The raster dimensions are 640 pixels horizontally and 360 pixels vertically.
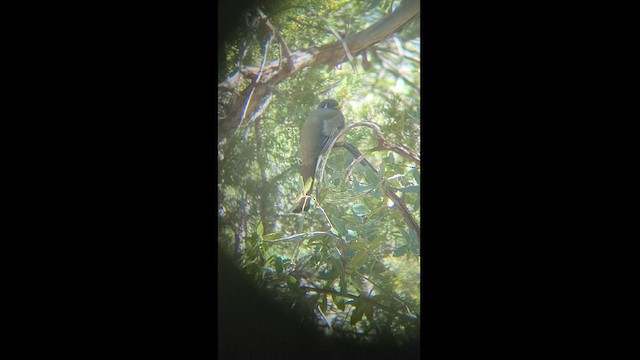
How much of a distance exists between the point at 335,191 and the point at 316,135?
0.39 feet

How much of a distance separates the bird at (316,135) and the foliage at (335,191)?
17mm

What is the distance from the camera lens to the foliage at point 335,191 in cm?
104

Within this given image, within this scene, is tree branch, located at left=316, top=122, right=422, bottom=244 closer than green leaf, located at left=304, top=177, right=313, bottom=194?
Yes

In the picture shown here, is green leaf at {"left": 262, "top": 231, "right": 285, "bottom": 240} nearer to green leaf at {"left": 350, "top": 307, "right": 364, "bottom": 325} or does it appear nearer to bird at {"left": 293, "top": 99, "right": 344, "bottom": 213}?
bird at {"left": 293, "top": 99, "right": 344, "bottom": 213}

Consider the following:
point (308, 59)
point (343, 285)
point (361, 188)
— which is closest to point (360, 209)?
point (361, 188)

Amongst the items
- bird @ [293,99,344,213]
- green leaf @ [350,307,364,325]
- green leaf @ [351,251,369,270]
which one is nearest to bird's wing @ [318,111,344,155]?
bird @ [293,99,344,213]

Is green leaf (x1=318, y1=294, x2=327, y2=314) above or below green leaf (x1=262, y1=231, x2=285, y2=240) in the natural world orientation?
below

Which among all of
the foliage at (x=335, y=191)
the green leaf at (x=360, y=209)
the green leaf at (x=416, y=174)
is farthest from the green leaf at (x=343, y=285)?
the green leaf at (x=416, y=174)

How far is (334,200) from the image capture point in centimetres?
111

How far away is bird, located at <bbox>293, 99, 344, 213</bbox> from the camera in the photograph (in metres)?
1.10

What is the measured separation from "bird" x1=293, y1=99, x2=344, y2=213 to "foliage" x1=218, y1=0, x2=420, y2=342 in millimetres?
17

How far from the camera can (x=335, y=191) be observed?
1110 mm
